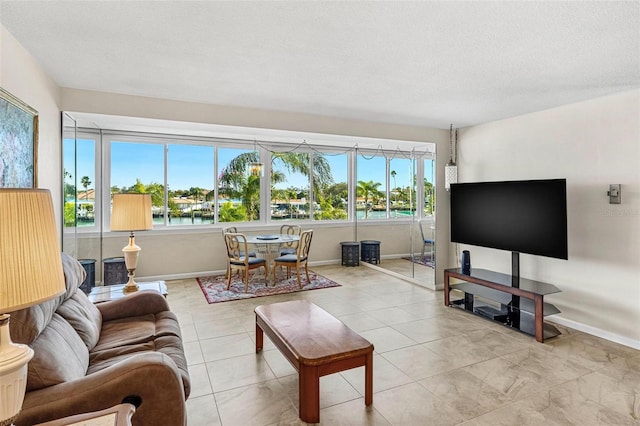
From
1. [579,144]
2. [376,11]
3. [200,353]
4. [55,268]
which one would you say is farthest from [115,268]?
[579,144]

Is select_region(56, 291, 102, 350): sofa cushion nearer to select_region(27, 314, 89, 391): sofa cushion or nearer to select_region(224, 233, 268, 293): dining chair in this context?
select_region(27, 314, 89, 391): sofa cushion

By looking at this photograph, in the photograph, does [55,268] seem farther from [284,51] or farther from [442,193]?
[442,193]

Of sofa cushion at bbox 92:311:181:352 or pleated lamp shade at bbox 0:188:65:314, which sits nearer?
pleated lamp shade at bbox 0:188:65:314

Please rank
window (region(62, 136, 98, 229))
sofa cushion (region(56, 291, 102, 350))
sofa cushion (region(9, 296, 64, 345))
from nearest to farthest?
sofa cushion (region(9, 296, 64, 345)), sofa cushion (region(56, 291, 102, 350)), window (region(62, 136, 98, 229))

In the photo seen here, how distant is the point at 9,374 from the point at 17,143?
1962 mm

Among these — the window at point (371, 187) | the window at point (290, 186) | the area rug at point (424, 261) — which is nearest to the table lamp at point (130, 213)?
the window at point (290, 186)

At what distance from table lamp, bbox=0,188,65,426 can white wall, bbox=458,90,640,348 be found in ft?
14.8

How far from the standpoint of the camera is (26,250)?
3.29ft

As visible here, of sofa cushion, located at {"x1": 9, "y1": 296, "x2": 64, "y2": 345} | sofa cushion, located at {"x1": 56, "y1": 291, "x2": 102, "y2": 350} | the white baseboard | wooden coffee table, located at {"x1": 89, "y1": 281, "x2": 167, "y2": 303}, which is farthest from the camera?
the white baseboard


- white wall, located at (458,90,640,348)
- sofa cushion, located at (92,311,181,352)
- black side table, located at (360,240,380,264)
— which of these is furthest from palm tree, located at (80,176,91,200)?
white wall, located at (458,90,640,348)

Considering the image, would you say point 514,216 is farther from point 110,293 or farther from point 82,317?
point 110,293

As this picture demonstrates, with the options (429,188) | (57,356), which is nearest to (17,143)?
(57,356)

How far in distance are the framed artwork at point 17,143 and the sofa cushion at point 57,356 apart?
1.00 m

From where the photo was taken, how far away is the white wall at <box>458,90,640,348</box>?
3402mm
